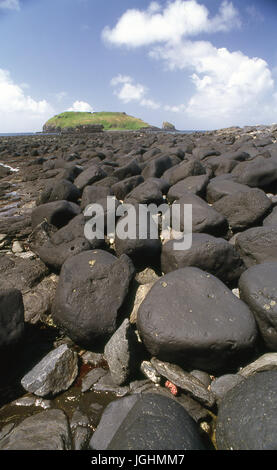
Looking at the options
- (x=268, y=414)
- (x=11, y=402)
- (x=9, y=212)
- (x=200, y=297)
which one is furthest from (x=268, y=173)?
(x=9, y=212)

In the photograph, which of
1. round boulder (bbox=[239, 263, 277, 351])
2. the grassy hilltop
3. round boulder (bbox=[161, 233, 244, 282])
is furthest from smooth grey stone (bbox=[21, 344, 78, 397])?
the grassy hilltop

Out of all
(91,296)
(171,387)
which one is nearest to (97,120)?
(91,296)

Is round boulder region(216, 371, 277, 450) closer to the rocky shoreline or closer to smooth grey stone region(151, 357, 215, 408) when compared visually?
the rocky shoreline

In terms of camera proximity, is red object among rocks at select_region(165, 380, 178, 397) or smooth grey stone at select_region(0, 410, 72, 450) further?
red object among rocks at select_region(165, 380, 178, 397)

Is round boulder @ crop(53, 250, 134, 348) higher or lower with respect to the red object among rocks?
higher

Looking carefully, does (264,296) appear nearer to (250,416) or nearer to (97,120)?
(250,416)

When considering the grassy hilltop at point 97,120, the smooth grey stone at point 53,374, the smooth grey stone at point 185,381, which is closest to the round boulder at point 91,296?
the smooth grey stone at point 53,374

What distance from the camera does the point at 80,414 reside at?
2266 mm

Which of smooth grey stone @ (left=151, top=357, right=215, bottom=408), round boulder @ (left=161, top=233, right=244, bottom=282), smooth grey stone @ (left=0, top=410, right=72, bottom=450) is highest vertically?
round boulder @ (left=161, top=233, right=244, bottom=282)

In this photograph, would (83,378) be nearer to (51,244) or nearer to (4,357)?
(4,357)

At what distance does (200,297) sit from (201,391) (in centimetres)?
83

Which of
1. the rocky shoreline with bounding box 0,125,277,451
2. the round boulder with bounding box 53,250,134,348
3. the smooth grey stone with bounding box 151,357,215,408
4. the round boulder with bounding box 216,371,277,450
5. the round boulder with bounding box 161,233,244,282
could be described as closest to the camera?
the round boulder with bounding box 216,371,277,450

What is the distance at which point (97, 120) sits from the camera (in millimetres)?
85188

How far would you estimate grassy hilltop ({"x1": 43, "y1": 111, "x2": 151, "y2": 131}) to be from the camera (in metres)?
81.5
